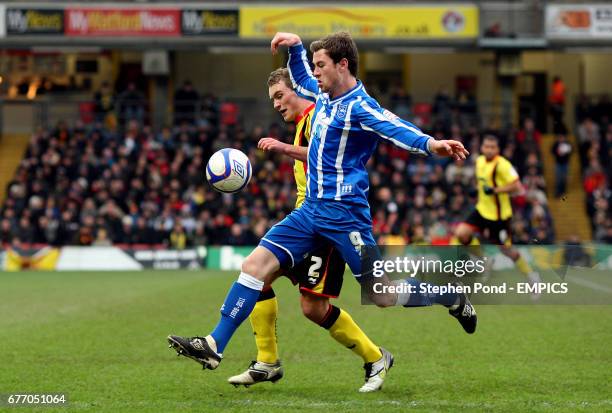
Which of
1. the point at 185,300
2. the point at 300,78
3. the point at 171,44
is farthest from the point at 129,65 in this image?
the point at 300,78

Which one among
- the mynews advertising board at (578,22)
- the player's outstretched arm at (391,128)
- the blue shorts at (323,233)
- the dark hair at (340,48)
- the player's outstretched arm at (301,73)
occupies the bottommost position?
the blue shorts at (323,233)

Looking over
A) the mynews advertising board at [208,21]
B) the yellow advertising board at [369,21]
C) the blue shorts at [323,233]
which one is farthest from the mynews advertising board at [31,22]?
the blue shorts at [323,233]

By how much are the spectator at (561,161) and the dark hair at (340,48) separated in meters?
23.0

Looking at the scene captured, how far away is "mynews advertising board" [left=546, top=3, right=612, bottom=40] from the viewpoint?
105 feet

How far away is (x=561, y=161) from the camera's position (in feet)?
99.0

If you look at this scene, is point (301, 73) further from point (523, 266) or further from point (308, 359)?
point (308, 359)

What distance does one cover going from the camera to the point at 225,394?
7.94 metres

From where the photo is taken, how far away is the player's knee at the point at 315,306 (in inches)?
324

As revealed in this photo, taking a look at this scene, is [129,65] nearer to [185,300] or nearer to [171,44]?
[171,44]

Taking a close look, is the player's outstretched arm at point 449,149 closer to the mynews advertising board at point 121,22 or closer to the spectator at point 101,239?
the spectator at point 101,239

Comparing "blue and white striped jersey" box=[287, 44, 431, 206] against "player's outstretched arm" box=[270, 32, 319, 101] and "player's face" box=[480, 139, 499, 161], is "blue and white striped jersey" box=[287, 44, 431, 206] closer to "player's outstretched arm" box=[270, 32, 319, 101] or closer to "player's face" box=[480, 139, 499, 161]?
"player's outstretched arm" box=[270, 32, 319, 101]

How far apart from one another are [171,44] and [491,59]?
10.4m

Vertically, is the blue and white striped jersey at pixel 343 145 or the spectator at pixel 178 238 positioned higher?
the blue and white striped jersey at pixel 343 145

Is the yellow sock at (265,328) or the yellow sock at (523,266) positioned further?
the yellow sock at (265,328)
